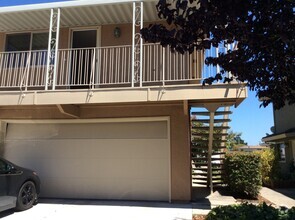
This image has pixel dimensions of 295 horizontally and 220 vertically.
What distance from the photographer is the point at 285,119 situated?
1834cm

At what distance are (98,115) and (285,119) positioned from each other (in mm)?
11838

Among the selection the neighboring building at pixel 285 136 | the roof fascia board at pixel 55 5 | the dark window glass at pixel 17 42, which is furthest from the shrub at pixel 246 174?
the dark window glass at pixel 17 42

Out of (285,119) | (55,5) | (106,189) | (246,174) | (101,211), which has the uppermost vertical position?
(55,5)

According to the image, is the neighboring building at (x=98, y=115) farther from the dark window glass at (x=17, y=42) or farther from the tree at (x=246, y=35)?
the tree at (x=246, y=35)

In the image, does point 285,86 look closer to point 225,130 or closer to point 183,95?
point 183,95

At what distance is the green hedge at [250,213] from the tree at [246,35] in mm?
1615

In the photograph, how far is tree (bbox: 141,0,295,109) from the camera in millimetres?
3809

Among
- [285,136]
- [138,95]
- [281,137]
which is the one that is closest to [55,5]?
[138,95]

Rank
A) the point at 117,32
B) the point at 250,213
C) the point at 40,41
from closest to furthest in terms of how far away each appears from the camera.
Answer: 1. the point at 250,213
2. the point at 117,32
3. the point at 40,41

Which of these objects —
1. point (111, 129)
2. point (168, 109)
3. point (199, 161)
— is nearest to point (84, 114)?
point (111, 129)

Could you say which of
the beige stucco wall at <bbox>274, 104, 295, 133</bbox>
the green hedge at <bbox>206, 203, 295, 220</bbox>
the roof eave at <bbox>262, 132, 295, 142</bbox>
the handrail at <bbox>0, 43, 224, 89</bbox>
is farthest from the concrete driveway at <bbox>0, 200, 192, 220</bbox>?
the beige stucco wall at <bbox>274, 104, 295, 133</bbox>

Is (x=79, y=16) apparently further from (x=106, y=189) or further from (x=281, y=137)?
(x=281, y=137)

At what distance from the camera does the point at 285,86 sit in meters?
4.63

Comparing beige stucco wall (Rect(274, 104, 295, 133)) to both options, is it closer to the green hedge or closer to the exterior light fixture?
the exterior light fixture
